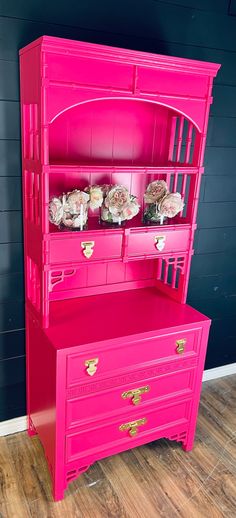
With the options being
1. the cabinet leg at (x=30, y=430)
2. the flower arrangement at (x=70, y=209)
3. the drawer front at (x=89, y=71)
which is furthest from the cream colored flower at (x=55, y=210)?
the cabinet leg at (x=30, y=430)

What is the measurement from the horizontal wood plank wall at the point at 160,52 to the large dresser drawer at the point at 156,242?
1.56ft

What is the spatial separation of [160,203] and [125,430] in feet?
3.41

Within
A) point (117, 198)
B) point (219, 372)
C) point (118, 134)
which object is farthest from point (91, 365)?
point (219, 372)

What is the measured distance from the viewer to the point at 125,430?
194cm

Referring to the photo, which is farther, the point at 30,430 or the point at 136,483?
the point at 30,430

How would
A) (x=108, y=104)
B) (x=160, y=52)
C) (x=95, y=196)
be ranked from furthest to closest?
1. (x=160, y=52)
2. (x=108, y=104)
3. (x=95, y=196)

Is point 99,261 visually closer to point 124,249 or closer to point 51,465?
point 124,249

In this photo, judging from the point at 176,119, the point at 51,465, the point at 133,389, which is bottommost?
the point at 51,465

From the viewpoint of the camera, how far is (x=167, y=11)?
1951 millimetres

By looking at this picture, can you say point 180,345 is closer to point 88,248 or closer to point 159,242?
point 159,242

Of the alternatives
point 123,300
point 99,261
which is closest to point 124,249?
point 99,261

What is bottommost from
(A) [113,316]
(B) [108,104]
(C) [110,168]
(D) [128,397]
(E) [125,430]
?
(E) [125,430]

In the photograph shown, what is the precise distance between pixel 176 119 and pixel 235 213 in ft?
2.37

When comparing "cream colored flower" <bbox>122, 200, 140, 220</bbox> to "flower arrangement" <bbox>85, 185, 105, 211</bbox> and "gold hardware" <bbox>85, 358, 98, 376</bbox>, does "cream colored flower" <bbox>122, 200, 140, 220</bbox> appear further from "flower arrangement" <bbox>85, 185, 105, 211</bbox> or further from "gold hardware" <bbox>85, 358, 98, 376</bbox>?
"gold hardware" <bbox>85, 358, 98, 376</bbox>
